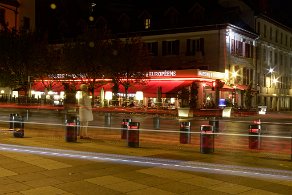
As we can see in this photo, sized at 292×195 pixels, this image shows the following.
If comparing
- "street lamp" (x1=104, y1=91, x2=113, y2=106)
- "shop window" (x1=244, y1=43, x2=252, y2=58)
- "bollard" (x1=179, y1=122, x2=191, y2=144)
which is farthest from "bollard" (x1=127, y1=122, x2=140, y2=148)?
"shop window" (x1=244, y1=43, x2=252, y2=58)

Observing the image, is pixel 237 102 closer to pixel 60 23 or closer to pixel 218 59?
pixel 218 59

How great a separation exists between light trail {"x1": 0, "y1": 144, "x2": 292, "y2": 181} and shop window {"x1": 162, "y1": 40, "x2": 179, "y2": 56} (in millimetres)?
37698

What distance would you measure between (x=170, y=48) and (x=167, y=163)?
40.0 m

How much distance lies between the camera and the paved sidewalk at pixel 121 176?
8773 mm

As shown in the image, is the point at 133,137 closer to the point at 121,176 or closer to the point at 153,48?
the point at 121,176

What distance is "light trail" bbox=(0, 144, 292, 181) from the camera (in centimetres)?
1062

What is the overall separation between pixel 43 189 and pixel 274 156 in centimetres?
725

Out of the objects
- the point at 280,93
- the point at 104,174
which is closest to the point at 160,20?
the point at 280,93

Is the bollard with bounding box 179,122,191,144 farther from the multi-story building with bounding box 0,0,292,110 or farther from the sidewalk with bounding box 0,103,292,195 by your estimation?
the multi-story building with bounding box 0,0,292,110

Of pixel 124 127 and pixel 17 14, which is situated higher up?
pixel 17 14

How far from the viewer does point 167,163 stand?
11688 millimetres

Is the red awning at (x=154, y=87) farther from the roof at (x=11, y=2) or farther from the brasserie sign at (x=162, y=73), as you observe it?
the roof at (x=11, y=2)

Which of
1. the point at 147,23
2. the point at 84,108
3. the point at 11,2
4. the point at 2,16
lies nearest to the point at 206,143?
the point at 84,108

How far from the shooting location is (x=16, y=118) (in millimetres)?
17359
